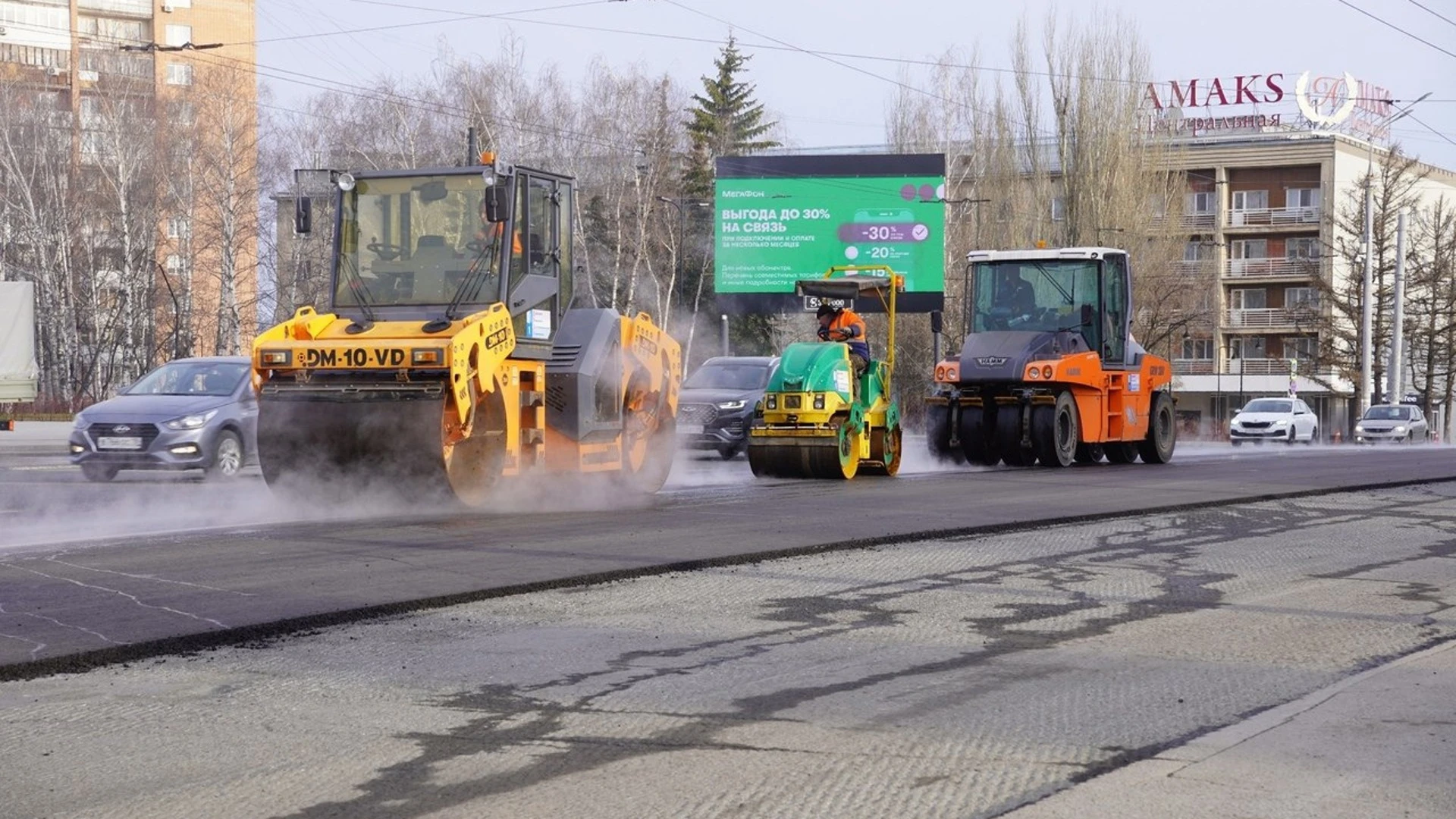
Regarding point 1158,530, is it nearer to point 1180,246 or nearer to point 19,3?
point 1180,246

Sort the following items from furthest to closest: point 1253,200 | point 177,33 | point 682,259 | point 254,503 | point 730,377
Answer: point 1253,200
point 177,33
point 682,259
point 730,377
point 254,503

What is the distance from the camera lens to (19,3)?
7550 cm

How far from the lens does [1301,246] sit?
82688 millimetres

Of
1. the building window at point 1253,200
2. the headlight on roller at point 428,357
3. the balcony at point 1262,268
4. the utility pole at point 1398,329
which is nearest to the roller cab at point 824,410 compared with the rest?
the headlight on roller at point 428,357

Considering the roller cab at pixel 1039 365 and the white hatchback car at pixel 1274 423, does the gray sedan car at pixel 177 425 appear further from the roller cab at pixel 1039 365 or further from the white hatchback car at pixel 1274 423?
the white hatchback car at pixel 1274 423

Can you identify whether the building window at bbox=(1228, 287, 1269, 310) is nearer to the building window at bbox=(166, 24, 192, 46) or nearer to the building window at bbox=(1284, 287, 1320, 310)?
the building window at bbox=(1284, 287, 1320, 310)

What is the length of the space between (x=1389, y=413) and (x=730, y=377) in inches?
1122

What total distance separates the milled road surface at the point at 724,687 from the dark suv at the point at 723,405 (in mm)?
13381

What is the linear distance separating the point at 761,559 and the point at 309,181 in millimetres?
5963

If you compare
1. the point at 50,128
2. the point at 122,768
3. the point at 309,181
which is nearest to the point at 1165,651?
the point at 122,768

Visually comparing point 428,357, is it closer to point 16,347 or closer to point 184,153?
point 16,347

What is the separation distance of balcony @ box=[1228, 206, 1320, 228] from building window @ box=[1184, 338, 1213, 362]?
242 inches

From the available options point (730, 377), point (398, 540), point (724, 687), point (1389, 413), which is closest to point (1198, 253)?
point (1389, 413)

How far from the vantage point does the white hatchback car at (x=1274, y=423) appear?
4616cm
